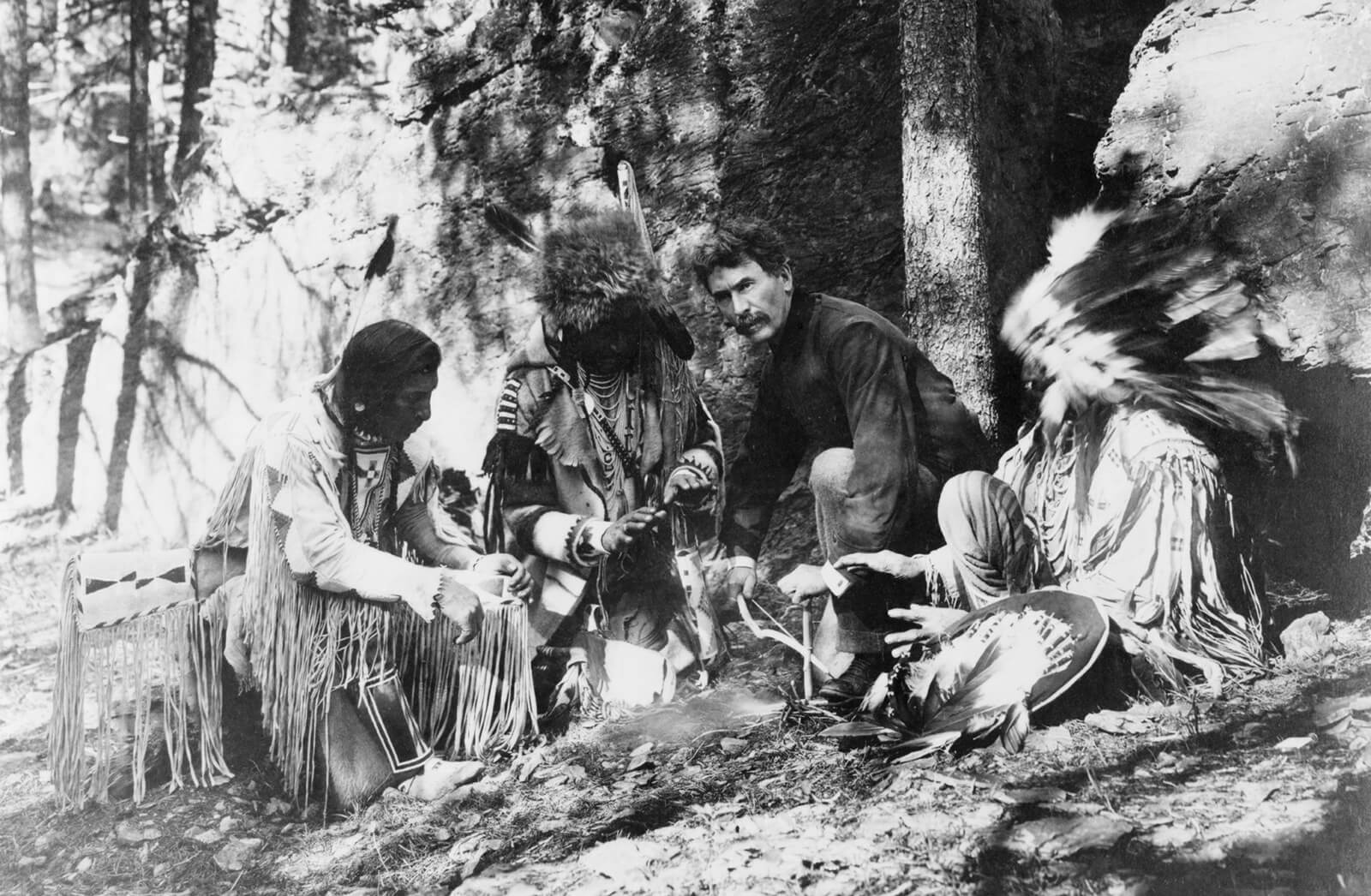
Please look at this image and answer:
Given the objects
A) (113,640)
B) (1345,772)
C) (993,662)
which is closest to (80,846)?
(113,640)

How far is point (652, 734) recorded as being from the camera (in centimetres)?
344

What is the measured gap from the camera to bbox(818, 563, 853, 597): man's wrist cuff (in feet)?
11.3

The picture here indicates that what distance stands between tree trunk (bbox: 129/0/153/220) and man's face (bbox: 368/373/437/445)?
114 inches

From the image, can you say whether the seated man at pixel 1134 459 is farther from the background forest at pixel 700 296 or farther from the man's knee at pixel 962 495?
the background forest at pixel 700 296

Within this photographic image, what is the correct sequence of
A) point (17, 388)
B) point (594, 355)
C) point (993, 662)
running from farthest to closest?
point (17, 388) → point (594, 355) → point (993, 662)

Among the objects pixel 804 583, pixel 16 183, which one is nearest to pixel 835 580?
pixel 804 583

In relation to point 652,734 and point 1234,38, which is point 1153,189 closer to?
point 1234,38

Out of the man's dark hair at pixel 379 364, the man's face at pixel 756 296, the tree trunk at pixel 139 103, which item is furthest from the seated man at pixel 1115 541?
the tree trunk at pixel 139 103

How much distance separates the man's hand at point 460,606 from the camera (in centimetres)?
340

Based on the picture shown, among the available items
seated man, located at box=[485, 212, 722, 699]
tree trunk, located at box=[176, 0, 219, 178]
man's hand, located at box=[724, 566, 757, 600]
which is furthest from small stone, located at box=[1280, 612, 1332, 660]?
tree trunk, located at box=[176, 0, 219, 178]

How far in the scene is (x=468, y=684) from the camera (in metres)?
3.43

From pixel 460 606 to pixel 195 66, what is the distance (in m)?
4.59

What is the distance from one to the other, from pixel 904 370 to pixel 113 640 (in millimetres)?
2675

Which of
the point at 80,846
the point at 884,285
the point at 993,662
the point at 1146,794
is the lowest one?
the point at 80,846
